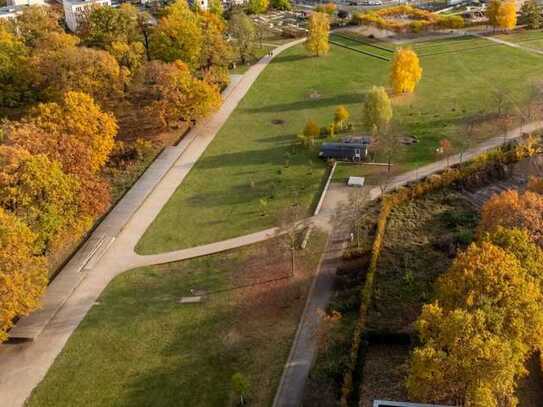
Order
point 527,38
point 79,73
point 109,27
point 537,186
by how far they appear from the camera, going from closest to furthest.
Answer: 1. point 537,186
2. point 79,73
3. point 109,27
4. point 527,38

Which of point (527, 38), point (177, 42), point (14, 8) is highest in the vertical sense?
A: point (14, 8)

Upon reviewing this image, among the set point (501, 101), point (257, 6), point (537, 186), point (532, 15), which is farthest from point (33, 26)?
point (532, 15)

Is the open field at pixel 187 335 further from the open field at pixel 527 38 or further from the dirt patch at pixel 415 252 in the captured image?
the open field at pixel 527 38

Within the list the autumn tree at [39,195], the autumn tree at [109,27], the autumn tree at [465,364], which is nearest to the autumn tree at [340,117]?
the autumn tree at [39,195]

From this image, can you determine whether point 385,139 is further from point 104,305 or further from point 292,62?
point 292,62

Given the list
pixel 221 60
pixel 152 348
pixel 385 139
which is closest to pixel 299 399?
pixel 152 348

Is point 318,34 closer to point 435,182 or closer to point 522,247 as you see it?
point 435,182

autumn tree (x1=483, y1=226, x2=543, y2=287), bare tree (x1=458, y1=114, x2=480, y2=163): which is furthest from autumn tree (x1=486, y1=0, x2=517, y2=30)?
autumn tree (x1=483, y1=226, x2=543, y2=287)
